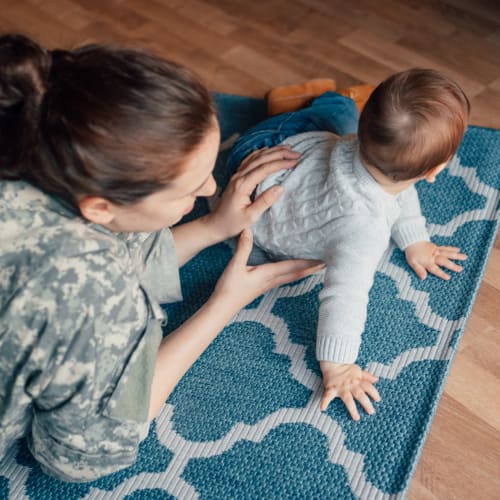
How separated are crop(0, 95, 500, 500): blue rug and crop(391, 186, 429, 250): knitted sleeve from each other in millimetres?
39

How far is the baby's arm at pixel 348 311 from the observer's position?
0.98 metres

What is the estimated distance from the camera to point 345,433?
973 mm

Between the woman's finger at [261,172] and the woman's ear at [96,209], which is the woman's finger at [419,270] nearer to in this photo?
the woman's finger at [261,172]

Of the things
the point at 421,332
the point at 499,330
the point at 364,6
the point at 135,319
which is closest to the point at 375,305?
the point at 421,332

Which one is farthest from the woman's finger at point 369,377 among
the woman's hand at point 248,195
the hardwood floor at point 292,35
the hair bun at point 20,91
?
the hardwood floor at point 292,35

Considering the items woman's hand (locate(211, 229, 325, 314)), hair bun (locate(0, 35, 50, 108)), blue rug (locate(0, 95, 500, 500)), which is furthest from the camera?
woman's hand (locate(211, 229, 325, 314))

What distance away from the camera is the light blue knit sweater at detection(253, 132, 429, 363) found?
3.22 ft

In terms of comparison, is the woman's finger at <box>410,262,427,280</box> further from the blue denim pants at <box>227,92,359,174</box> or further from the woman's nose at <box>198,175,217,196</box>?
the woman's nose at <box>198,175,217,196</box>

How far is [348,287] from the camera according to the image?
99cm

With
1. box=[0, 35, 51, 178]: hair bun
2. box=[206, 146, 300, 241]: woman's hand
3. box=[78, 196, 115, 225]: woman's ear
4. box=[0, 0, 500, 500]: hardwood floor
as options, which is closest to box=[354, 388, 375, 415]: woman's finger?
box=[206, 146, 300, 241]: woman's hand

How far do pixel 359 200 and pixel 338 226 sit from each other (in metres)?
0.05

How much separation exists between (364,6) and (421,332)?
1074 millimetres

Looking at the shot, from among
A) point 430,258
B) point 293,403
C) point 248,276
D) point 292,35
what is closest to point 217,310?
point 248,276

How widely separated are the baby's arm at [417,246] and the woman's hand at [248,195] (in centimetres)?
23
